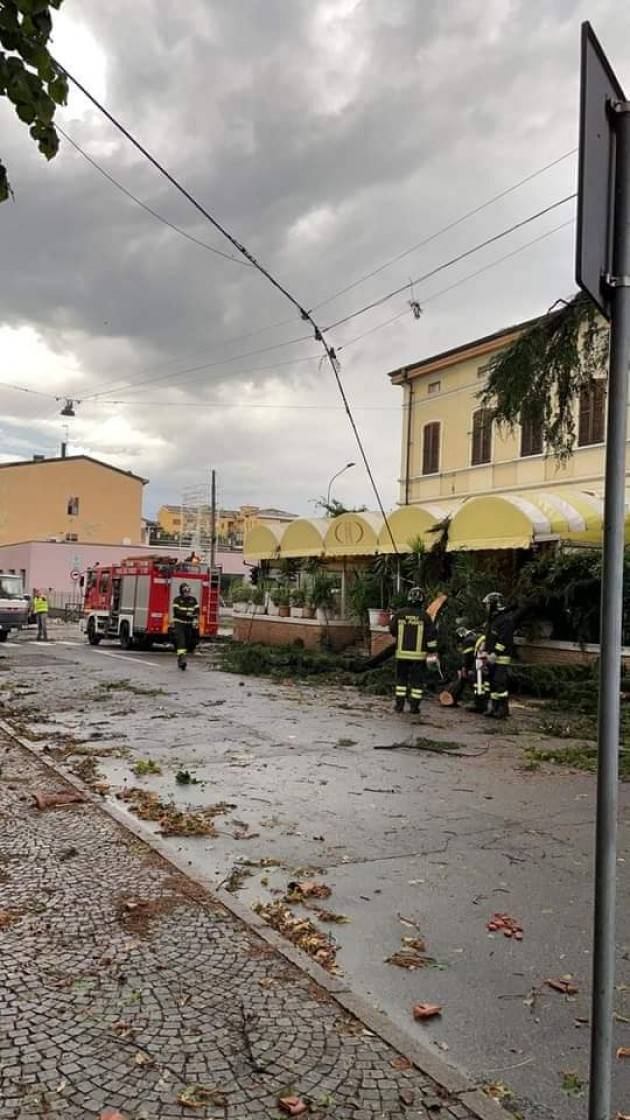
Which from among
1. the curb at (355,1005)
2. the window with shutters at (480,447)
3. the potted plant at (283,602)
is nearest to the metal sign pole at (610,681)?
the curb at (355,1005)

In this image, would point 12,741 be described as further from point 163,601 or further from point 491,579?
point 163,601

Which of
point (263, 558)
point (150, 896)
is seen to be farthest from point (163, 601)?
point (150, 896)

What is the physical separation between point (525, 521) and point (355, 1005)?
540 inches

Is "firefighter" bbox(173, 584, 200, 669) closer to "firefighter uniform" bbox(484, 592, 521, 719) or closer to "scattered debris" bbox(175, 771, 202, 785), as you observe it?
"firefighter uniform" bbox(484, 592, 521, 719)

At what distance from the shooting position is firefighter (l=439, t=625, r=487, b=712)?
13.4 meters

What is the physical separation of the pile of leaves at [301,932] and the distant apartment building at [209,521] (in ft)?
186

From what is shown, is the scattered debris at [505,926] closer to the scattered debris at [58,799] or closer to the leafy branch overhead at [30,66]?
the scattered debris at [58,799]

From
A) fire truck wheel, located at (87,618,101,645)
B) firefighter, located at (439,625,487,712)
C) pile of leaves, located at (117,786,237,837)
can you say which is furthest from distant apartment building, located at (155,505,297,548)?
pile of leaves, located at (117,786,237,837)

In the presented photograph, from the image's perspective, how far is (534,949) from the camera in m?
4.29

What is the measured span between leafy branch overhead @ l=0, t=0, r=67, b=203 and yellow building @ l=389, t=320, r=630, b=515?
65.6 feet

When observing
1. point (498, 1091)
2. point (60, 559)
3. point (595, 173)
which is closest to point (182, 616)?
point (498, 1091)

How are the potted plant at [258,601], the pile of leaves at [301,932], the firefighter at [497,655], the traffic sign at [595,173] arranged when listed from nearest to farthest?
1. the traffic sign at [595,173]
2. the pile of leaves at [301,932]
3. the firefighter at [497,655]
4. the potted plant at [258,601]

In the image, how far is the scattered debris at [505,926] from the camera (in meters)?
4.46

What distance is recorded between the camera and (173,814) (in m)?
6.71
